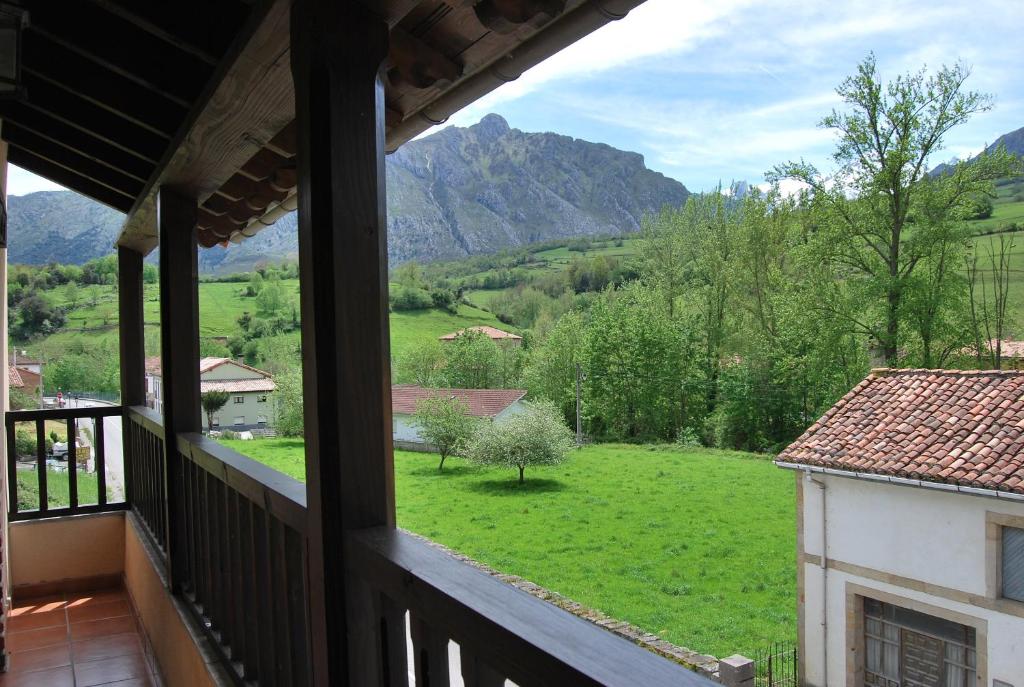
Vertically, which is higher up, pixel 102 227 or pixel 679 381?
pixel 102 227

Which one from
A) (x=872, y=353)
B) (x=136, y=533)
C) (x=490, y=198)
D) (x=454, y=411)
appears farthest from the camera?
(x=490, y=198)

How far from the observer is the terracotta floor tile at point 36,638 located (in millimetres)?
2379

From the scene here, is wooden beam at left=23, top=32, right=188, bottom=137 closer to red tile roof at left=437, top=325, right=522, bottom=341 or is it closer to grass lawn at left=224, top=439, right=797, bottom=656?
grass lawn at left=224, top=439, right=797, bottom=656

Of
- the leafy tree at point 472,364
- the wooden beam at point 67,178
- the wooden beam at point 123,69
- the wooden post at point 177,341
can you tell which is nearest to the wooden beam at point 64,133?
the wooden post at point 177,341

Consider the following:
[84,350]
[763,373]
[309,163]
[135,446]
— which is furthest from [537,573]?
Answer: [309,163]

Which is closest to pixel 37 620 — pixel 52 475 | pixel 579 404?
pixel 52 475

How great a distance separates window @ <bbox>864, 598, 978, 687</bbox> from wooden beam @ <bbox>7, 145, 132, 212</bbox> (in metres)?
8.90

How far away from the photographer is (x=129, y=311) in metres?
3.08

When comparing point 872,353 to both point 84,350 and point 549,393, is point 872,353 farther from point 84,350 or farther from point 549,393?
point 549,393

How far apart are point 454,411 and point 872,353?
47.4ft

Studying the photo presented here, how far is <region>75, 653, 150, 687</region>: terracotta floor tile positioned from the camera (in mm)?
2107

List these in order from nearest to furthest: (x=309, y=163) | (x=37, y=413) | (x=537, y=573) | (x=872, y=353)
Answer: (x=309, y=163), (x=37, y=413), (x=872, y=353), (x=537, y=573)

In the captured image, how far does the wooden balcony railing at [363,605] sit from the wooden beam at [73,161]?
31.0 inches

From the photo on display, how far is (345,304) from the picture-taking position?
835 millimetres
